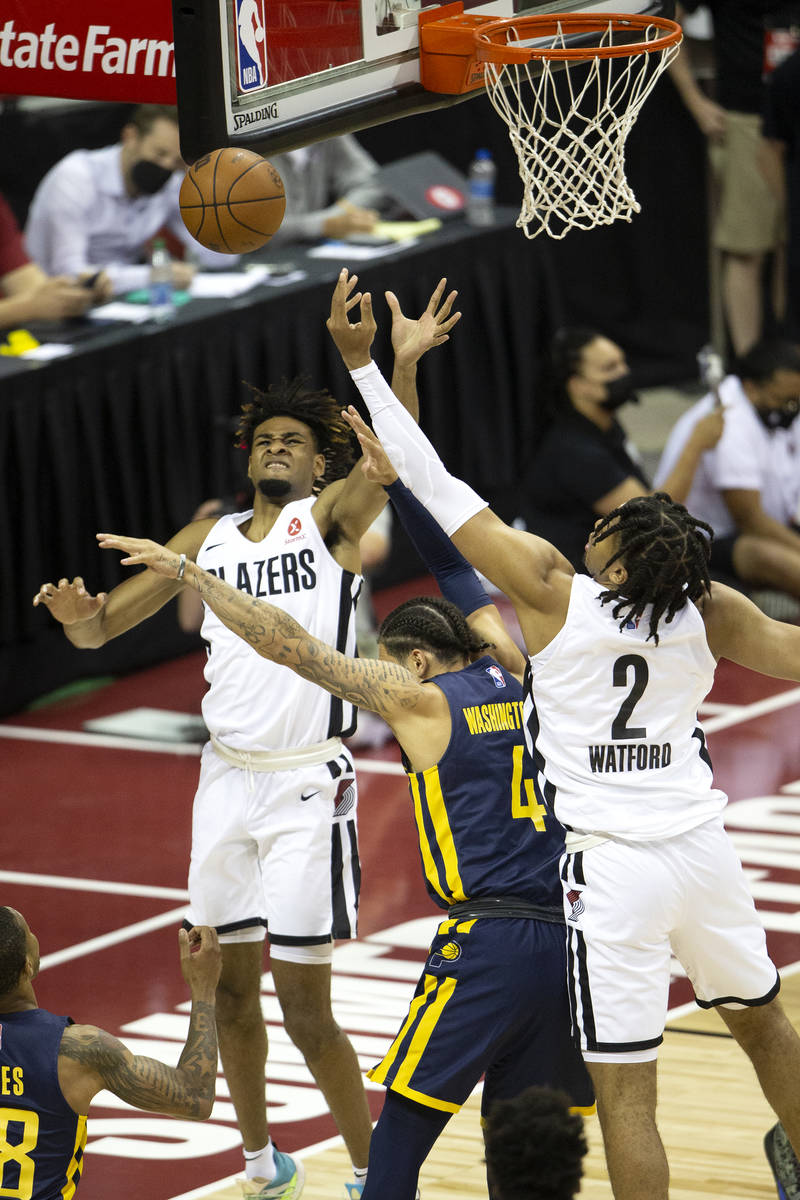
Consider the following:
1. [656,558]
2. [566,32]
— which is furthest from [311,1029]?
[566,32]

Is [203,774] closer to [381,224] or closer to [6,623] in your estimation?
[6,623]

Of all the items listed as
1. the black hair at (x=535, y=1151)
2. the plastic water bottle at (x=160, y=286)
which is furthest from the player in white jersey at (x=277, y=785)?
the plastic water bottle at (x=160, y=286)

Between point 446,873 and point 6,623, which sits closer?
point 446,873

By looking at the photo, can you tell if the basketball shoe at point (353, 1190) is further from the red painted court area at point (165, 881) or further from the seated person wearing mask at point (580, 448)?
the seated person wearing mask at point (580, 448)

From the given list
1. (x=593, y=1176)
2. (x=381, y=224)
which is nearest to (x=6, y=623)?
(x=381, y=224)

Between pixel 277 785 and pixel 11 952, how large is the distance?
Answer: 5.46 ft

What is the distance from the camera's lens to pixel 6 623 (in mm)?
10406

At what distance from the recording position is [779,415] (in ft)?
38.1

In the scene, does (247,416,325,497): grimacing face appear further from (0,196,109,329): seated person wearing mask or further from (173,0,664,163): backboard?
(0,196,109,329): seated person wearing mask

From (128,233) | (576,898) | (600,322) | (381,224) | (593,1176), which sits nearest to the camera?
(576,898)

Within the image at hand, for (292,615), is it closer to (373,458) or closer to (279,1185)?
(373,458)

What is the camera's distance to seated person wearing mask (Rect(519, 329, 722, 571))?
1074cm

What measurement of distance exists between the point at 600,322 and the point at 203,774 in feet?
36.0

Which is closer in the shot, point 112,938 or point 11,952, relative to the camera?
point 11,952
